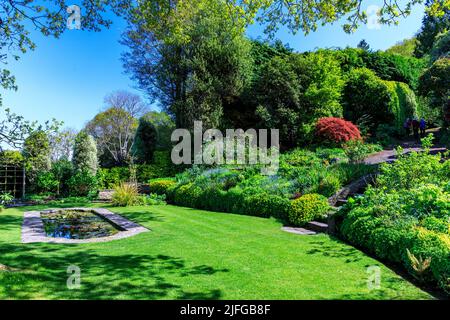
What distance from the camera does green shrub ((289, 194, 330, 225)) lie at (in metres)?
7.59

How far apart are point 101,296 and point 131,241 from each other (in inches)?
107

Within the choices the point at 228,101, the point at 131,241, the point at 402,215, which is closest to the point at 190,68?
the point at 228,101

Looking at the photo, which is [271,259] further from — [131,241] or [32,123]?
[32,123]

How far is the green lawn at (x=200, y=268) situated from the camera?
380 centimetres

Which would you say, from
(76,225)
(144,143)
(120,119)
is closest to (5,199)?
(76,225)

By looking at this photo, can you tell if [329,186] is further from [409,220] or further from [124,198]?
[124,198]

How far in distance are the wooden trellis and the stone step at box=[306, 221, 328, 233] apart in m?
14.1

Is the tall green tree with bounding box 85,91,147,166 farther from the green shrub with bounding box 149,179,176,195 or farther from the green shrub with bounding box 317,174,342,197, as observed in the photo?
the green shrub with bounding box 317,174,342,197

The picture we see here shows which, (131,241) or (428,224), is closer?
(428,224)

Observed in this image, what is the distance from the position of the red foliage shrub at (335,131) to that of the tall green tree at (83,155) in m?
11.8

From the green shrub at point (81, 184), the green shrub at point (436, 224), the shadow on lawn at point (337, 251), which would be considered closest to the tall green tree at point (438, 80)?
the green shrub at point (436, 224)

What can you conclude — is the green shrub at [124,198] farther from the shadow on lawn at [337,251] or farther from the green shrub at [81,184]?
the shadow on lawn at [337,251]
